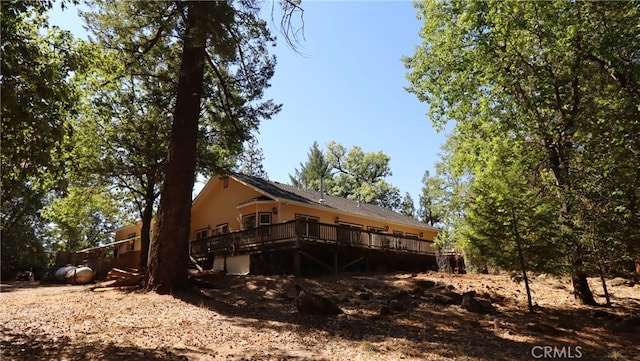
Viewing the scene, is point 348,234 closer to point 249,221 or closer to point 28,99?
point 249,221

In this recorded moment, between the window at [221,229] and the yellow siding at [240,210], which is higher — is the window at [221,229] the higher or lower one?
the lower one

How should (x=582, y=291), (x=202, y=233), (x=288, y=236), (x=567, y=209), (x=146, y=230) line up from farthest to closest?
(x=202, y=233), (x=146, y=230), (x=288, y=236), (x=582, y=291), (x=567, y=209)

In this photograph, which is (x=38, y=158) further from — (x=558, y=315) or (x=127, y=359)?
(x=558, y=315)

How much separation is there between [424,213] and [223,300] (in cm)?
4478

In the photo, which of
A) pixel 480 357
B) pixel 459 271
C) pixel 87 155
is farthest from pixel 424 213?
pixel 480 357

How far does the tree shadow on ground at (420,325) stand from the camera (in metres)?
7.49

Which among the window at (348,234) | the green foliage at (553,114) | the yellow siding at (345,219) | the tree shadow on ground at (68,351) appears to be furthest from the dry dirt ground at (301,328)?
the yellow siding at (345,219)

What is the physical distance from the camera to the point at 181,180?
1201cm

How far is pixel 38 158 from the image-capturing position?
6.78 metres

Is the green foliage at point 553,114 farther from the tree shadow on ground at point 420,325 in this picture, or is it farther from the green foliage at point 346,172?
the green foliage at point 346,172

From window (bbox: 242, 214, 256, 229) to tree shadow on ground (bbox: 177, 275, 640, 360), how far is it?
8.55 m

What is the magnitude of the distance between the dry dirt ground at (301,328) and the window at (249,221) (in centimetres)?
867

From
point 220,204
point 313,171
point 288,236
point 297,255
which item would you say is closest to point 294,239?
point 288,236

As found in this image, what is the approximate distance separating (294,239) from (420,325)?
822 centimetres
